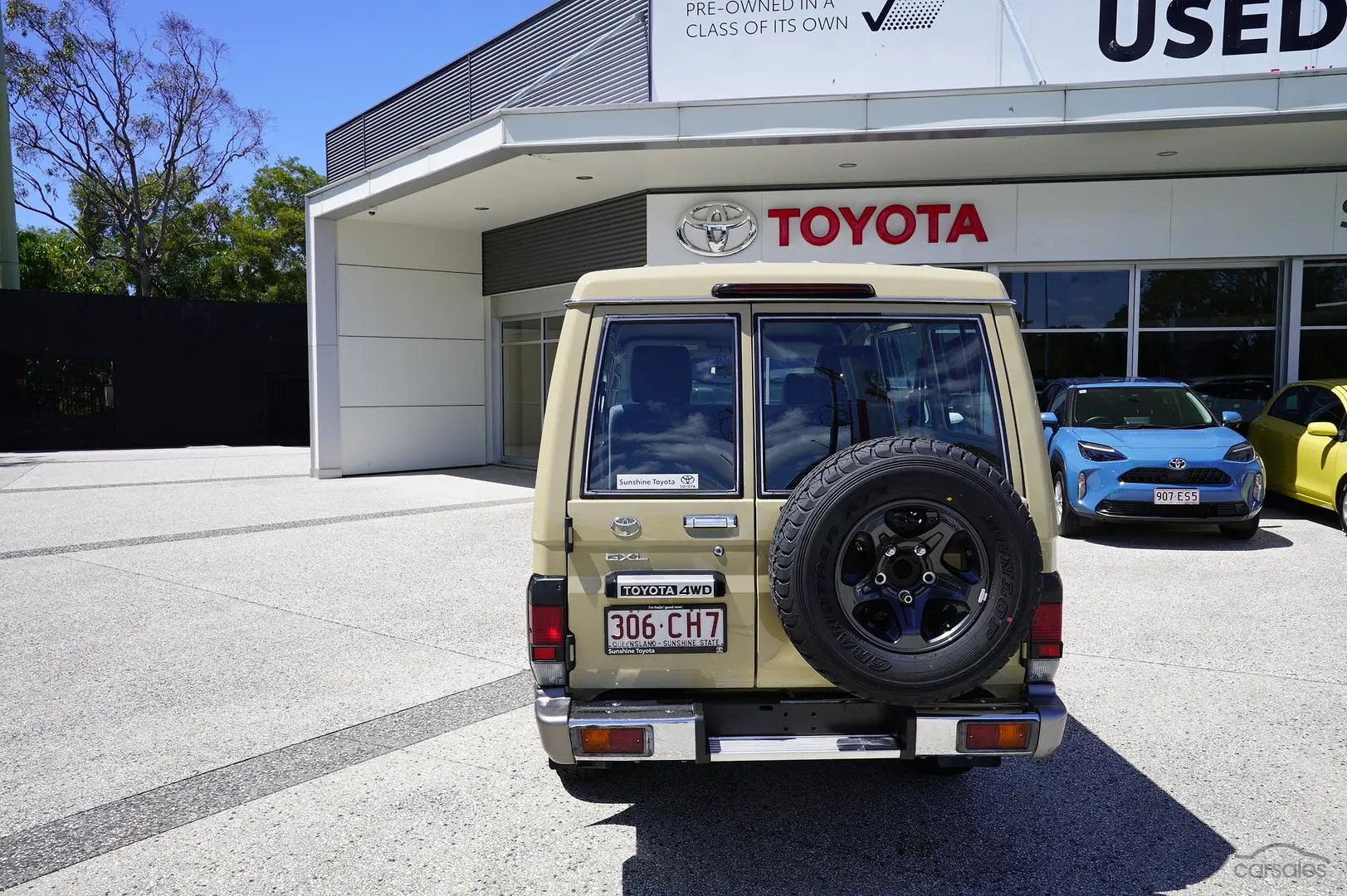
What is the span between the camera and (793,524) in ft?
8.86

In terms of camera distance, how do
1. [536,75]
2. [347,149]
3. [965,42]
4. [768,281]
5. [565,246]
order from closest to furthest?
1. [768,281]
2. [965,42]
3. [536,75]
4. [565,246]
5. [347,149]

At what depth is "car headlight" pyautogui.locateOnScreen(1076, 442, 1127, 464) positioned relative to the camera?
8398 millimetres

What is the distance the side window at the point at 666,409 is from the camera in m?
2.98

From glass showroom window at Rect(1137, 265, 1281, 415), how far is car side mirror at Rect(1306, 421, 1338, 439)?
358 centimetres

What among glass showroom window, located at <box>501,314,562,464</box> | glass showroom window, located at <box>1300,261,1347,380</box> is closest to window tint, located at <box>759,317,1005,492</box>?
glass showroom window, located at <box>1300,261,1347,380</box>

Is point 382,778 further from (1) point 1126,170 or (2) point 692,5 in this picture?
(1) point 1126,170

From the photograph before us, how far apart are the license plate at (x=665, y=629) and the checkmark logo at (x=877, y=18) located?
10128 mm

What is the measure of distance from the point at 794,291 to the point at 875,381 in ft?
1.33

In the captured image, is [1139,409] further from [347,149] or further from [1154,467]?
[347,149]

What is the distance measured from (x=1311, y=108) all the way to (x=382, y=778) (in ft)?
35.2

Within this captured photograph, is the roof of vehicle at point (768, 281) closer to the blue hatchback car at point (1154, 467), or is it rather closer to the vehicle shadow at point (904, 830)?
the vehicle shadow at point (904, 830)

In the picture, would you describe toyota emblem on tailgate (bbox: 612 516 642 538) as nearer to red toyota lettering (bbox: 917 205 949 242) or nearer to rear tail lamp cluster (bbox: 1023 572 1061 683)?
rear tail lamp cluster (bbox: 1023 572 1061 683)

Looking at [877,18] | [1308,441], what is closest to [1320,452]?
[1308,441]

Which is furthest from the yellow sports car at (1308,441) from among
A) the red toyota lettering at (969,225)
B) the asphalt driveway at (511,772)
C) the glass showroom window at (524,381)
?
the glass showroom window at (524,381)
